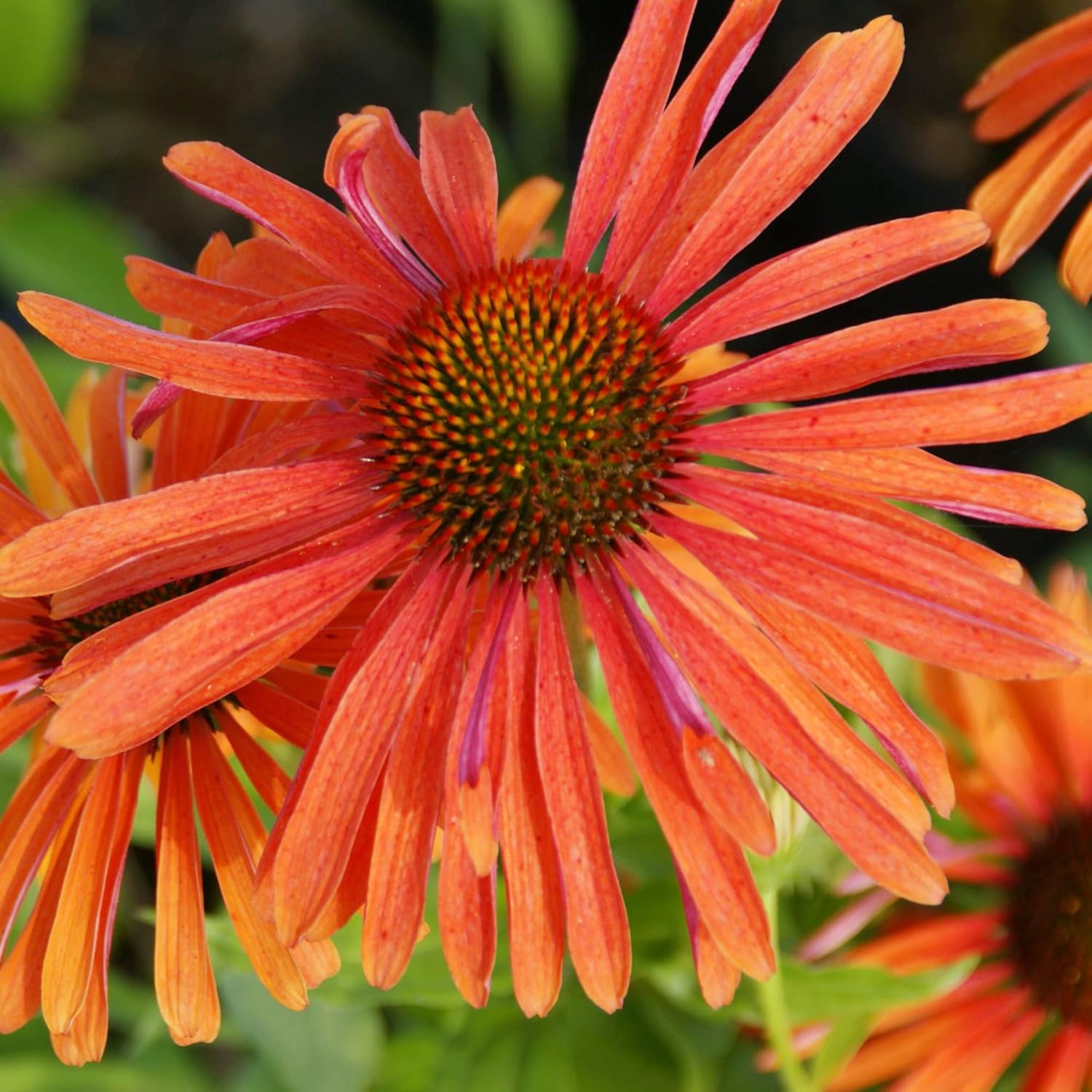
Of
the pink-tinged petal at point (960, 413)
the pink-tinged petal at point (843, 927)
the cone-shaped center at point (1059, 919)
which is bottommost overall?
the cone-shaped center at point (1059, 919)

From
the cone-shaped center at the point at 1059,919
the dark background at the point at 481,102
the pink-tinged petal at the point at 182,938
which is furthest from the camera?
the dark background at the point at 481,102

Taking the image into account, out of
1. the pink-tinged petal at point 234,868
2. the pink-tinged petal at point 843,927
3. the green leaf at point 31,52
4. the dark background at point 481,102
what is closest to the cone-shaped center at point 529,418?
the pink-tinged petal at point 234,868

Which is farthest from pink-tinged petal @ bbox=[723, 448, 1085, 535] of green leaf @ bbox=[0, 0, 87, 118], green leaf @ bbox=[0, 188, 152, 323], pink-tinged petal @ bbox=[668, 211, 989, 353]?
green leaf @ bbox=[0, 0, 87, 118]

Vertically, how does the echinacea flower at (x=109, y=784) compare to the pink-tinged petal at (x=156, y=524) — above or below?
below

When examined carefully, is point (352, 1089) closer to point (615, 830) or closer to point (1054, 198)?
point (615, 830)

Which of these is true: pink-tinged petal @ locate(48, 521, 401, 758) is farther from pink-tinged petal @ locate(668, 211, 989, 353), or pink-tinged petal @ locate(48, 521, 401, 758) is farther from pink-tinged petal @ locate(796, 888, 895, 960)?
pink-tinged petal @ locate(796, 888, 895, 960)

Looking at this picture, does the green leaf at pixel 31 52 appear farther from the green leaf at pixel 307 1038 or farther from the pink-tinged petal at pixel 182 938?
the pink-tinged petal at pixel 182 938
